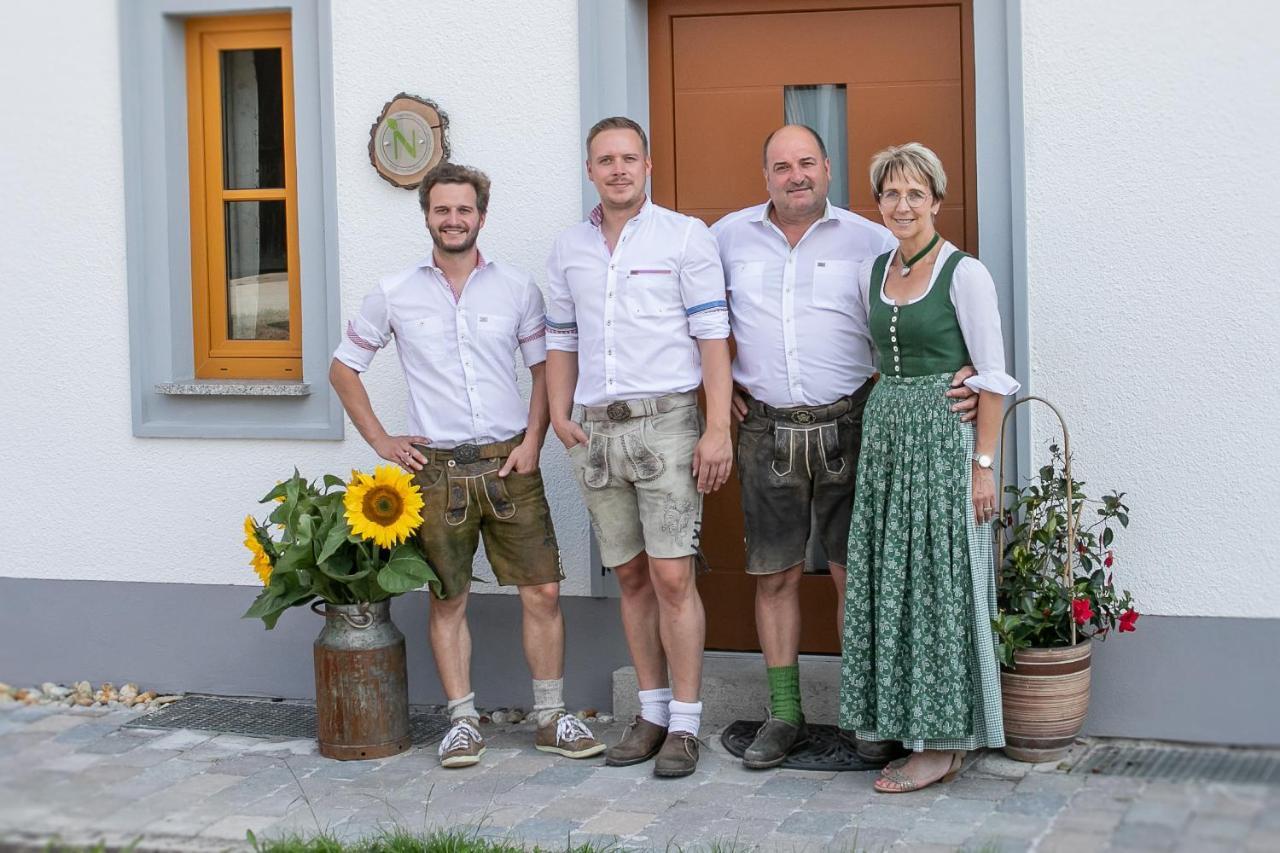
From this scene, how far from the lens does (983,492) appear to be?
4.81m

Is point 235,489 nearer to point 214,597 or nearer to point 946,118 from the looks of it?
point 214,597

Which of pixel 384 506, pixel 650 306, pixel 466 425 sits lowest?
pixel 384 506

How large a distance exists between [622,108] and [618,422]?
128 cm

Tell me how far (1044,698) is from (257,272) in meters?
3.42

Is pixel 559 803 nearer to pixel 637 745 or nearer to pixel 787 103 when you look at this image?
pixel 637 745

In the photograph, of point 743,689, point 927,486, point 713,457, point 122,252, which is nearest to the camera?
point 927,486

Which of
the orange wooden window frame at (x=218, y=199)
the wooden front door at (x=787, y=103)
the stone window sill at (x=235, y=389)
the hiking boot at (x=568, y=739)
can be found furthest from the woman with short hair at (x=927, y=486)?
the orange wooden window frame at (x=218, y=199)

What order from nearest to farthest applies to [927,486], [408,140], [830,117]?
1. [927,486]
2. [830,117]
3. [408,140]

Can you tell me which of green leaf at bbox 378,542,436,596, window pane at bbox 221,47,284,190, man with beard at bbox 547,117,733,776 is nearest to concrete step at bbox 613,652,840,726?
man with beard at bbox 547,117,733,776

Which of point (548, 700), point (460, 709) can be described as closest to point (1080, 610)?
point (548, 700)

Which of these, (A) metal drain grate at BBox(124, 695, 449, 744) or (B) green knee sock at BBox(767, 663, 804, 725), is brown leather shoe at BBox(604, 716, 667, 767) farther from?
(A) metal drain grate at BBox(124, 695, 449, 744)

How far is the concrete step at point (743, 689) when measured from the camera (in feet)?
18.4

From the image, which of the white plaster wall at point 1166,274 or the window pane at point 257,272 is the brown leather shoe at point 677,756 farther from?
the window pane at point 257,272

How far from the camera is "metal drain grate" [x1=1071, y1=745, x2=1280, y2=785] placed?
483cm
